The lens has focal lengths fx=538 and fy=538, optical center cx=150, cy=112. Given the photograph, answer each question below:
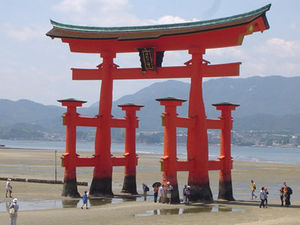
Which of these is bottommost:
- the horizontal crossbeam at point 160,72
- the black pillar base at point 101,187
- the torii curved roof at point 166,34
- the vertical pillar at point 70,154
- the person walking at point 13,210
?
the person walking at point 13,210

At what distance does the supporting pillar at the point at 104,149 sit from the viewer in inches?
1342

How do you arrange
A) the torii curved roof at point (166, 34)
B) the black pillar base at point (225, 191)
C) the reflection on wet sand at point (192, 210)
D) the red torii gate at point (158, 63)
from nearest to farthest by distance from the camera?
the reflection on wet sand at point (192, 210) < the torii curved roof at point (166, 34) < the red torii gate at point (158, 63) < the black pillar base at point (225, 191)

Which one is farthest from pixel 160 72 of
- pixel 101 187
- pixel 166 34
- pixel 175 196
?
pixel 101 187

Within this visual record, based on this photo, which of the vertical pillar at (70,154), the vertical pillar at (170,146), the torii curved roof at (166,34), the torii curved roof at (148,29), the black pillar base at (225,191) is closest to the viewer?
the torii curved roof at (148,29)

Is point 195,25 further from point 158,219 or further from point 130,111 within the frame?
point 158,219

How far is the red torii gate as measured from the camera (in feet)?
100

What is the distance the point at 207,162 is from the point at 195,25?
815cm

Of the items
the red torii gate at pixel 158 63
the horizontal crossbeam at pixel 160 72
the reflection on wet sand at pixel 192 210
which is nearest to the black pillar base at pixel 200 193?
the red torii gate at pixel 158 63

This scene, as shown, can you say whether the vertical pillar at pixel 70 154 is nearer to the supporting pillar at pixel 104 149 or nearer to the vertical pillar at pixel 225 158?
the supporting pillar at pixel 104 149

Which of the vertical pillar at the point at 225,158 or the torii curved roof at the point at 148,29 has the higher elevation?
the torii curved roof at the point at 148,29

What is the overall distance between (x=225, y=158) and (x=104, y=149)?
7672 mm

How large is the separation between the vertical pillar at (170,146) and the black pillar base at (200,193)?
142 centimetres

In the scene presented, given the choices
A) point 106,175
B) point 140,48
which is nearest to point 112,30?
point 140,48

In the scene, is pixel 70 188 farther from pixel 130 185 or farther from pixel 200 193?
pixel 200 193
